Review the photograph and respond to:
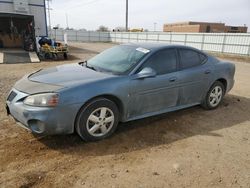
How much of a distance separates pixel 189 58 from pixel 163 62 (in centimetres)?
76

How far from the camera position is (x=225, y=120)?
15.9 feet

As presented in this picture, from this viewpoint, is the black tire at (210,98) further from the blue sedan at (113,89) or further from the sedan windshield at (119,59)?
the sedan windshield at (119,59)

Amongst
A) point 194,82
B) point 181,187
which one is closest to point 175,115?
point 194,82

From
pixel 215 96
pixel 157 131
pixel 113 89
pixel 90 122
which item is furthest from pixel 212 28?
pixel 90 122

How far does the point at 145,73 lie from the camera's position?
12.8ft

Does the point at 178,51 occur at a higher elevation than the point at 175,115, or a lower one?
higher

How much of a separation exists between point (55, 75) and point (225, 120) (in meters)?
3.45

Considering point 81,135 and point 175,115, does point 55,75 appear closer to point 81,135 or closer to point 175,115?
point 81,135

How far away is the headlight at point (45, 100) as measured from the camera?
10.4 feet

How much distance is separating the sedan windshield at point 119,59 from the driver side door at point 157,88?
215 mm

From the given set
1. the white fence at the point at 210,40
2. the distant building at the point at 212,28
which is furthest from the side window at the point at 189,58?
the distant building at the point at 212,28

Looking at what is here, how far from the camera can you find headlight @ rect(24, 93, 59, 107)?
3.18 metres

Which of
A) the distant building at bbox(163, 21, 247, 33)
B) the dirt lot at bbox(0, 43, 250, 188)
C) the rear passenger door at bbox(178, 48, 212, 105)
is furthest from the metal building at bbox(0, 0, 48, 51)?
the distant building at bbox(163, 21, 247, 33)

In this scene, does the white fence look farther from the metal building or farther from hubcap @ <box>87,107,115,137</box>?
hubcap @ <box>87,107,115,137</box>
